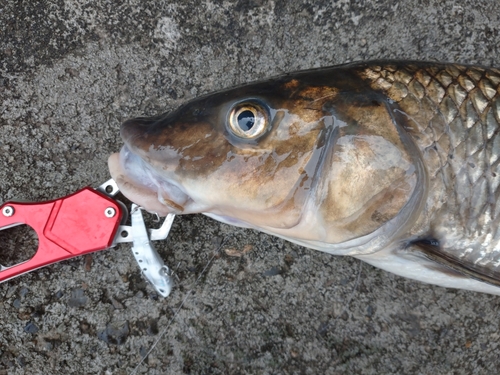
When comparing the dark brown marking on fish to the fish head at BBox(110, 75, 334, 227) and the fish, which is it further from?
the fish head at BBox(110, 75, 334, 227)

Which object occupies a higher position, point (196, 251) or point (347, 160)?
point (347, 160)

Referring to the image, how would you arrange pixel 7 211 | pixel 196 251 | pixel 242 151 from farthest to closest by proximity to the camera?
pixel 196 251, pixel 7 211, pixel 242 151

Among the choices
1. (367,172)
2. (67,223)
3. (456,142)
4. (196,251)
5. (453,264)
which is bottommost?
(196,251)

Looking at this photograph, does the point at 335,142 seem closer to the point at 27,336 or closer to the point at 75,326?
the point at 75,326

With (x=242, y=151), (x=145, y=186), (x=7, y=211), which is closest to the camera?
(x=242, y=151)

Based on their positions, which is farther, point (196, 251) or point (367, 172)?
point (196, 251)

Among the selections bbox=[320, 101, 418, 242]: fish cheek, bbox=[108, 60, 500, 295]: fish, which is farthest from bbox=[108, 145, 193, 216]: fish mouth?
bbox=[320, 101, 418, 242]: fish cheek

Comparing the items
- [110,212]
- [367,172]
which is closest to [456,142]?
[367,172]

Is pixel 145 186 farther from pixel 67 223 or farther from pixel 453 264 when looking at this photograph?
pixel 453 264
